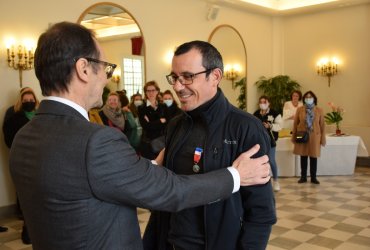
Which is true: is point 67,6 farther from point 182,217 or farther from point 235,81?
point 182,217

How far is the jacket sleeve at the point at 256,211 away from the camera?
1.69 metres

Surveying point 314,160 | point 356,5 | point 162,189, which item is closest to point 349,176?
point 314,160

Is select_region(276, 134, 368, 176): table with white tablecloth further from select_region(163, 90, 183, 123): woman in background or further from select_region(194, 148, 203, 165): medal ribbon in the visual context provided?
select_region(194, 148, 203, 165): medal ribbon

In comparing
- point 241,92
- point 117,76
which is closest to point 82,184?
point 117,76

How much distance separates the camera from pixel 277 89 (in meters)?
9.86

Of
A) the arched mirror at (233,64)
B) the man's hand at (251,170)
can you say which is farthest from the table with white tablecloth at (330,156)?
the man's hand at (251,170)

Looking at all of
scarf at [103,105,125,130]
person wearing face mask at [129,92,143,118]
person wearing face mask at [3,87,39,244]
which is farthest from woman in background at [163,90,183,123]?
person wearing face mask at [3,87,39,244]

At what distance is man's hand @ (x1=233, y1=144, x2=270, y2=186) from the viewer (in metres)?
1.48

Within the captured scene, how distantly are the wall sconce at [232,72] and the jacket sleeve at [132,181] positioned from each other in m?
8.10

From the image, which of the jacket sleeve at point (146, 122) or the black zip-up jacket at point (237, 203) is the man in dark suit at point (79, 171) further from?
the jacket sleeve at point (146, 122)

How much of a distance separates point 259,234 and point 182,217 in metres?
0.35

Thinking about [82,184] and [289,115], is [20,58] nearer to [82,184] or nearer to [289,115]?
[82,184]

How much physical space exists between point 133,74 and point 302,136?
10.5 ft

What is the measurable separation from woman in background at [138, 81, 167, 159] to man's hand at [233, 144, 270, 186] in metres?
4.24
